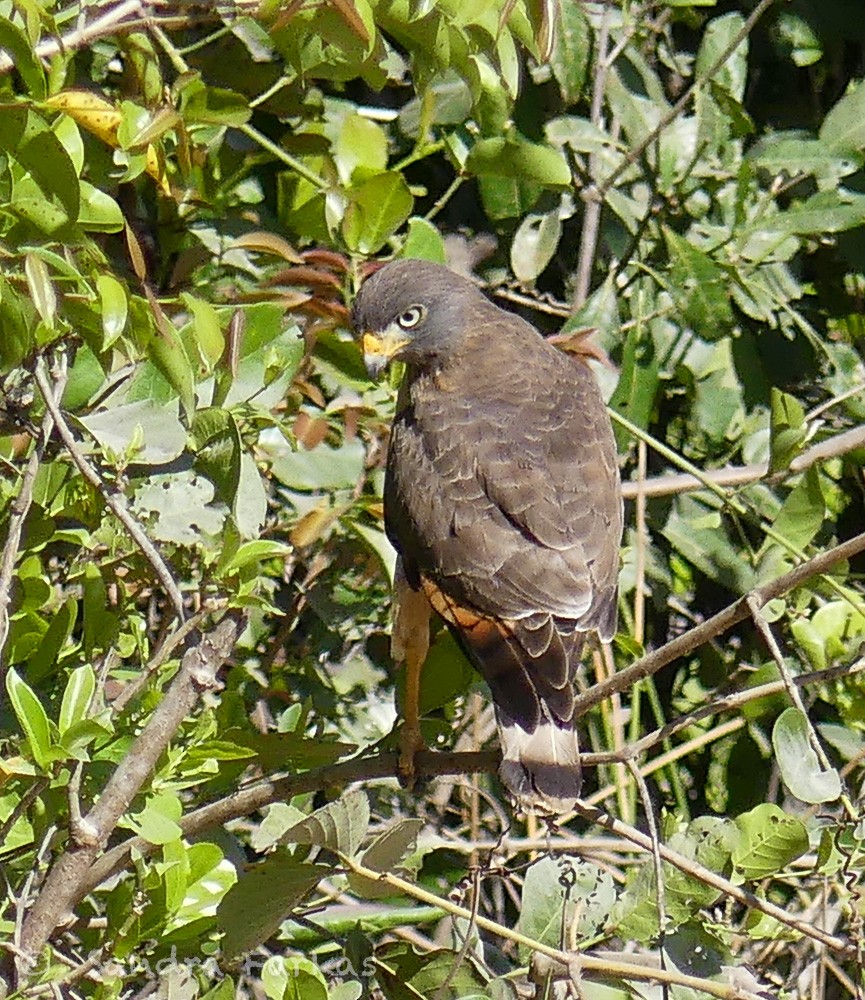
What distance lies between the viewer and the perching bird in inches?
→ 112

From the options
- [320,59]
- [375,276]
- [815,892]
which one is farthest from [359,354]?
[815,892]

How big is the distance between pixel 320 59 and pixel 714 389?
1715 mm

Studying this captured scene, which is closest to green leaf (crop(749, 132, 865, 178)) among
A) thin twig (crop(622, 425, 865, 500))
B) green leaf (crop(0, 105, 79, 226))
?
thin twig (crop(622, 425, 865, 500))

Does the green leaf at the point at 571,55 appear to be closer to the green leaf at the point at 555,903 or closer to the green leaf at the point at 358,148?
the green leaf at the point at 358,148

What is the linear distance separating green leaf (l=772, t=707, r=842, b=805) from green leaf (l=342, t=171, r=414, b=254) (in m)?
1.41

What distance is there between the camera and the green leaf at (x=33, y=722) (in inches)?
91.7

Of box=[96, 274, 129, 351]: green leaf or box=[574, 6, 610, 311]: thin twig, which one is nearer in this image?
box=[96, 274, 129, 351]: green leaf

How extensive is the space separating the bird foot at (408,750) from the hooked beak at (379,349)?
Answer: 2.73ft

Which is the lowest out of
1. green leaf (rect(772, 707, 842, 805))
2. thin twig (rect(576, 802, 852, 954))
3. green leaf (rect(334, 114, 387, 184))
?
thin twig (rect(576, 802, 852, 954))

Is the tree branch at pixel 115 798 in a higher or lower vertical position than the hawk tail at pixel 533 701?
higher

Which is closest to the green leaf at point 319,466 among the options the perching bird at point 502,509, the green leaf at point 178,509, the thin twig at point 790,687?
the perching bird at point 502,509

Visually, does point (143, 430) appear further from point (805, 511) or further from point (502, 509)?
point (805, 511)

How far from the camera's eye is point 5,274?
2.23m

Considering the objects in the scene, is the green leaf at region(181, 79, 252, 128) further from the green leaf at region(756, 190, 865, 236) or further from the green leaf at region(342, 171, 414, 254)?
the green leaf at region(756, 190, 865, 236)
